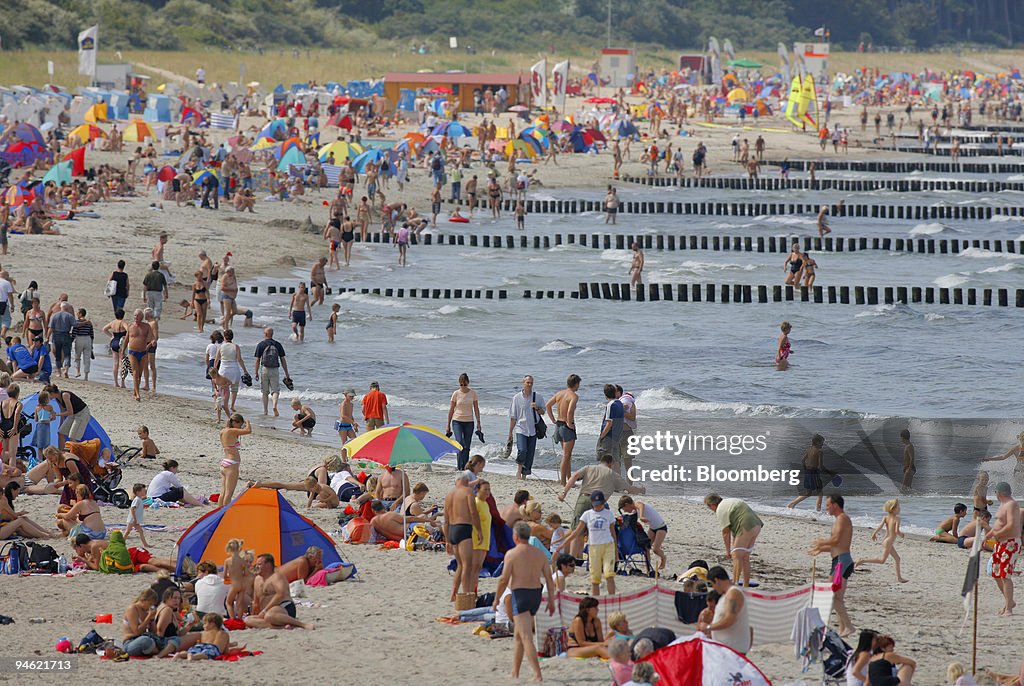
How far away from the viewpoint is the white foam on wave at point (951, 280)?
1346 inches

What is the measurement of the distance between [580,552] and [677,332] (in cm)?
1654

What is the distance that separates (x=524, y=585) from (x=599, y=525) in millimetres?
1780

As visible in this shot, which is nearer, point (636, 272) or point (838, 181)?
point (636, 272)

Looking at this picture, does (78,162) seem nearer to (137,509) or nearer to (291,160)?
(291,160)

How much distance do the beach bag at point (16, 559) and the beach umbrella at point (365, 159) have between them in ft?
104

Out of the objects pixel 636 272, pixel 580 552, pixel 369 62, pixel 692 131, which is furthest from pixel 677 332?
pixel 369 62

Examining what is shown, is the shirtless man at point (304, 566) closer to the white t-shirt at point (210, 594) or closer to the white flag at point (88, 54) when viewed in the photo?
the white t-shirt at point (210, 594)

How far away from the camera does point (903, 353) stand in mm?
26344

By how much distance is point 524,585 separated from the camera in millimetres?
9570

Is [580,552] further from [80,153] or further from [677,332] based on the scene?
[80,153]

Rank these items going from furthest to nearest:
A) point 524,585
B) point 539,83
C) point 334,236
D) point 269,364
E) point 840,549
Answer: point 539,83 → point 334,236 → point 269,364 → point 840,549 → point 524,585

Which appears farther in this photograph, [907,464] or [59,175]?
[59,175]

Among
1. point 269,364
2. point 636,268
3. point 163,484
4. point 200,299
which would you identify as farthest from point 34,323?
point 636,268

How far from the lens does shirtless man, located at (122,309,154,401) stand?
18.8 metres
